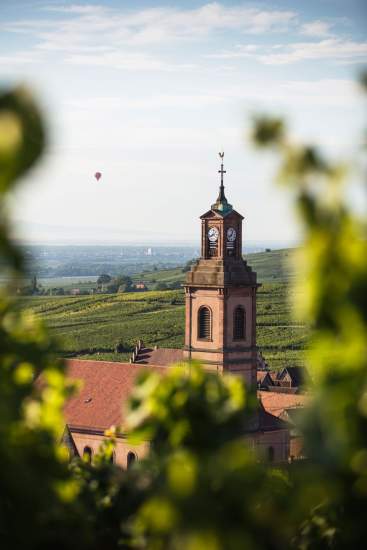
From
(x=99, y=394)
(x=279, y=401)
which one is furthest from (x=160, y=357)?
(x=99, y=394)

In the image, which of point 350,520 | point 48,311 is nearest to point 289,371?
point 48,311

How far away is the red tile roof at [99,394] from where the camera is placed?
3697 cm

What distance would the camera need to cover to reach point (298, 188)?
4301 mm

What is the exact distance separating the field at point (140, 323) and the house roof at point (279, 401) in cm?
2016

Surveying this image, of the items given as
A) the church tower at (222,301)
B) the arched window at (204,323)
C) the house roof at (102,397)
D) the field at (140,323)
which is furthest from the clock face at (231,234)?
the field at (140,323)

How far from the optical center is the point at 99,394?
38094mm

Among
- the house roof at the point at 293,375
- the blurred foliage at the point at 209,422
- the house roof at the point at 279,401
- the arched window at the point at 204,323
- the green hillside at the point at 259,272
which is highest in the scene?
the green hillside at the point at 259,272

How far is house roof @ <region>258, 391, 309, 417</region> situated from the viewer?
4661cm

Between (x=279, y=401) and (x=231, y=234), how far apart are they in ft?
49.1

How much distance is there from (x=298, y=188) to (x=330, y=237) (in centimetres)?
45

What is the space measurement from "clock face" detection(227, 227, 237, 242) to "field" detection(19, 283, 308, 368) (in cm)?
3021

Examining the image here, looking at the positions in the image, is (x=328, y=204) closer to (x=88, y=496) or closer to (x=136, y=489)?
(x=136, y=489)

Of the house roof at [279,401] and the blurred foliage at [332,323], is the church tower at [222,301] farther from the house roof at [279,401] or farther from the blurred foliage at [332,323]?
the blurred foliage at [332,323]

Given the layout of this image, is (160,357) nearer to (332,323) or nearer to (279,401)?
(279,401)
